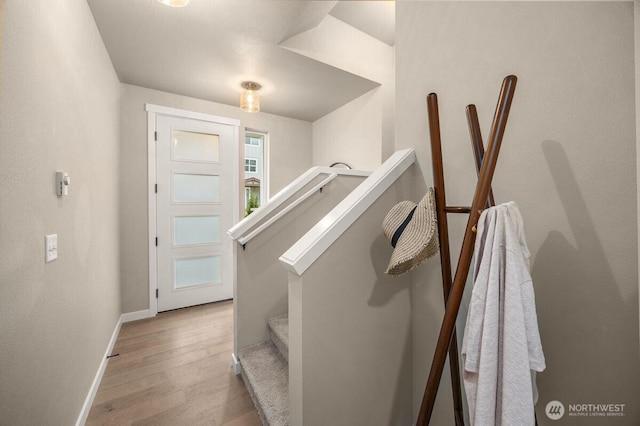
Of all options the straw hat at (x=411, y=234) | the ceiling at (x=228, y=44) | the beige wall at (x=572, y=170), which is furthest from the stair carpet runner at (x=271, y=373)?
the ceiling at (x=228, y=44)

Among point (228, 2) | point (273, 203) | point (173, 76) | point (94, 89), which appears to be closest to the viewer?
point (228, 2)

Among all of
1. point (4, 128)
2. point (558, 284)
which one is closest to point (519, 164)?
point (558, 284)

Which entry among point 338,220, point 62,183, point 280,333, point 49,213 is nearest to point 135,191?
point 62,183

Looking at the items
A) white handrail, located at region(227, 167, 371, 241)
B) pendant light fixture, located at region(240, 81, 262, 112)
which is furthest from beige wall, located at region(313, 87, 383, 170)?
pendant light fixture, located at region(240, 81, 262, 112)

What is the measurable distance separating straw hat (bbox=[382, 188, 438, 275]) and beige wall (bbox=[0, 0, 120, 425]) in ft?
4.35

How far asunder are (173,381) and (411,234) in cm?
196

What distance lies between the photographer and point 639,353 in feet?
2.39

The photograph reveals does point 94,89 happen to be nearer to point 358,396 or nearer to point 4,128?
point 4,128

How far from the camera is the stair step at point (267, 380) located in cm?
133

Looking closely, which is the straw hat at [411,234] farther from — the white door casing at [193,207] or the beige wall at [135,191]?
the beige wall at [135,191]

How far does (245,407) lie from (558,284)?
1.73 m

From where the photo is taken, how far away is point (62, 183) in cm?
123

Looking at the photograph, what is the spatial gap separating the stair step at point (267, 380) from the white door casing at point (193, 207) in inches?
48.6

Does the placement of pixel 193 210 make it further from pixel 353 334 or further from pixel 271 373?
pixel 353 334
